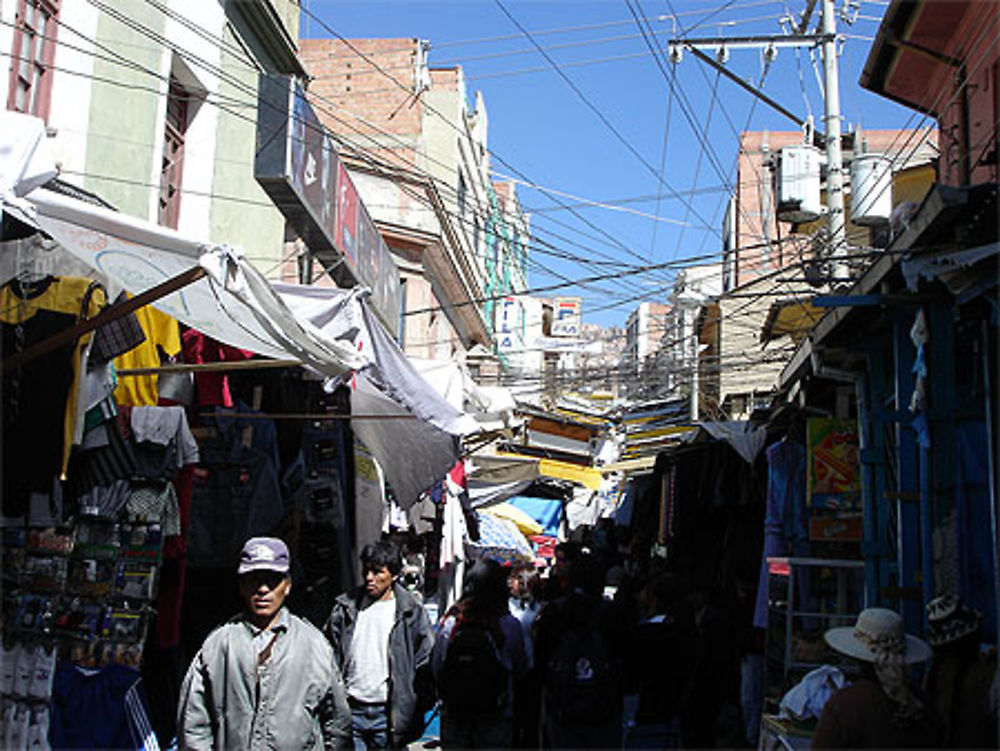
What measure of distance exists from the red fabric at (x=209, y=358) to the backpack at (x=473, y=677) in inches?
92.0

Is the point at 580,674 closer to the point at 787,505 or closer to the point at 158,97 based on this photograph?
the point at 787,505

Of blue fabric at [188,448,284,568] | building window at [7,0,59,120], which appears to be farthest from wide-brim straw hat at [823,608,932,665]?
building window at [7,0,59,120]

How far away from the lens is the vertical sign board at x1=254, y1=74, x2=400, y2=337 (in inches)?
377

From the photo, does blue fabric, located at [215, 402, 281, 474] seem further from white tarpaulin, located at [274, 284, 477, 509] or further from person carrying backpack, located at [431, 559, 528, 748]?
person carrying backpack, located at [431, 559, 528, 748]

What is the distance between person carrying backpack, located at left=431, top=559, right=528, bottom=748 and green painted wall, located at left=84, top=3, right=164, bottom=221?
547 cm

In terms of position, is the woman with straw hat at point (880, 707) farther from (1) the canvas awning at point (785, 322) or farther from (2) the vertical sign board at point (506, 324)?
(2) the vertical sign board at point (506, 324)

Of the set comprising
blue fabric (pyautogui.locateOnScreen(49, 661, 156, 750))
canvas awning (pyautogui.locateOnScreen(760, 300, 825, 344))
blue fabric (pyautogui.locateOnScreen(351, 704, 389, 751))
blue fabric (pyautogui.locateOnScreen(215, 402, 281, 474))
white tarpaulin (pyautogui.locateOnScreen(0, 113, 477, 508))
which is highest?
canvas awning (pyautogui.locateOnScreen(760, 300, 825, 344))

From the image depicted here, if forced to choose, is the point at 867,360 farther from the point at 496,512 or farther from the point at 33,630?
the point at 496,512

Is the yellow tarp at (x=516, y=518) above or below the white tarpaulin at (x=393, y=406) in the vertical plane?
below

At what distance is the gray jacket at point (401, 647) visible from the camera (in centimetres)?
661

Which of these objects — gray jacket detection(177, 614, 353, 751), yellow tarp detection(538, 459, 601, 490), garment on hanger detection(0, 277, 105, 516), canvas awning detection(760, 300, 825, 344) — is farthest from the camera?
yellow tarp detection(538, 459, 601, 490)

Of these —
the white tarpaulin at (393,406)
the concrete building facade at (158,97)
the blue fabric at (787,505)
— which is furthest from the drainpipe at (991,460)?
the concrete building facade at (158,97)

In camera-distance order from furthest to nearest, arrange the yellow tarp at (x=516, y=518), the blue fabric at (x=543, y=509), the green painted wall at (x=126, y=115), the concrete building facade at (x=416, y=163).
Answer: the concrete building facade at (x=416, y=163)
the blue fabric at (x=543, y=509)
the yellow tarp at (x=516, y=518)
the green painted wall at (x=126, y=115)

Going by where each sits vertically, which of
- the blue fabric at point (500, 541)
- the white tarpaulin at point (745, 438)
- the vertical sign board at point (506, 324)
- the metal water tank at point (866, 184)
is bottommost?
the blue fabric at point (500, 541)
